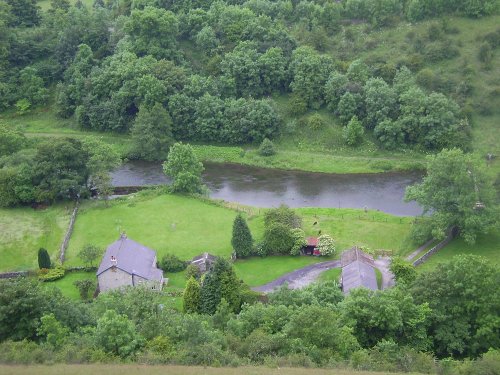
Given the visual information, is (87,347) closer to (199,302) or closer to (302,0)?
(199,302)

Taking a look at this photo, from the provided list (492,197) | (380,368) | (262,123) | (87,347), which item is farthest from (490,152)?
(87,347)

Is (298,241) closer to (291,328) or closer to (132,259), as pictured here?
(132,259)

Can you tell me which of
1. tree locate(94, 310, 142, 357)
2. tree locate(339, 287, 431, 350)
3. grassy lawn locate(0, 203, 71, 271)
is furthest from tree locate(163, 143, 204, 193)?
tree locate(94, 310, 142, 357)

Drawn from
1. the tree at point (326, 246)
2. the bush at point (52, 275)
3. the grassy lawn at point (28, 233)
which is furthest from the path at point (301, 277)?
the grassy lawn at point (28, 233)

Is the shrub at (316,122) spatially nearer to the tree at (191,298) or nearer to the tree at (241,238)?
the tree at (241,238)

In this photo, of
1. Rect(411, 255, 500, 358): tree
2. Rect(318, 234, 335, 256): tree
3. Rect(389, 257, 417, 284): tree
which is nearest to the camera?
Rect(411, 255, 500, 358): tree

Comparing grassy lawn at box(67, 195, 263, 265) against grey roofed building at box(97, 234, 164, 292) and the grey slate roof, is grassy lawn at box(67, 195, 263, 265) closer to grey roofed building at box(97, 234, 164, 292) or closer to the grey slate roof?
the grey slate roof
